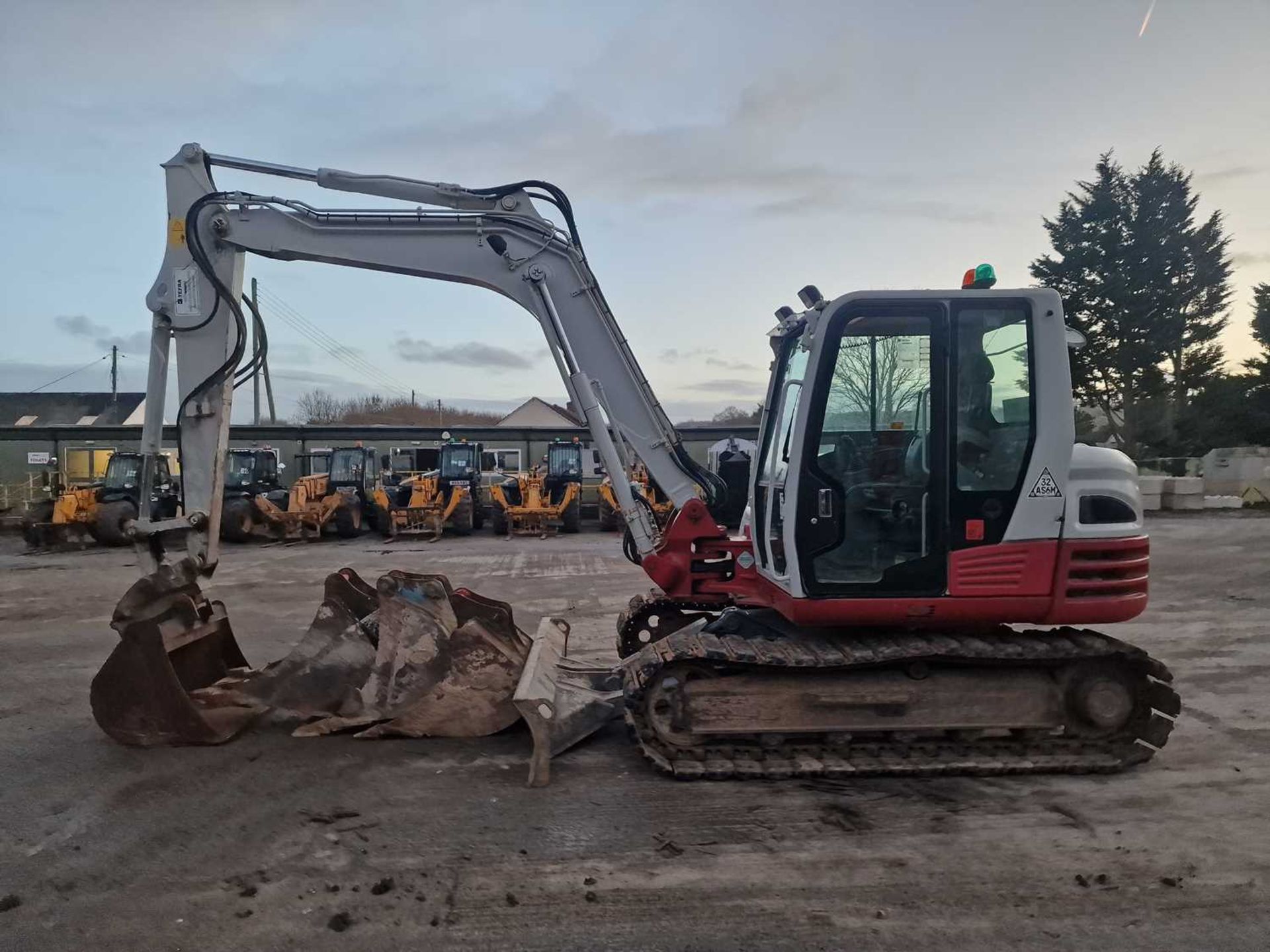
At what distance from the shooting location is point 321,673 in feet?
19.2

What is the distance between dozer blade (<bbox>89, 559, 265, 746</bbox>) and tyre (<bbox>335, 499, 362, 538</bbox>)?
16387mm

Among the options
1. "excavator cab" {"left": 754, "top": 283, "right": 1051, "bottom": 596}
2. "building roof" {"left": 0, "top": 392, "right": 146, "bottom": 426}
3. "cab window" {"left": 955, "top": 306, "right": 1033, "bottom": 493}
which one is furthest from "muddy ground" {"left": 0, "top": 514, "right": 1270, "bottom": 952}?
"building roof" {"left": 0, "top": 392, "right": 146, "bottom": 426}

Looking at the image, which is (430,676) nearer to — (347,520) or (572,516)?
(572,516)

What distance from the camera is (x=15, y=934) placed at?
3.33 m

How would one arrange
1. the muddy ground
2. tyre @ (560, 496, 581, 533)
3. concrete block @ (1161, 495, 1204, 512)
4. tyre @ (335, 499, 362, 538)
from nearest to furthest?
1. the muddy ground
2. tyre @ (335, 499, 362, 538)
3. tyre @ (560, 496, 581, 533)
4. concrete block @ (1161, 495, 1204, 512)

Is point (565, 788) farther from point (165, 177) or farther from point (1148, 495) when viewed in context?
point (1148, 495)

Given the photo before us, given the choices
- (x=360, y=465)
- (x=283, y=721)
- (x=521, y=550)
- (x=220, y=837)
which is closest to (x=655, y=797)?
(x=220, y=837)

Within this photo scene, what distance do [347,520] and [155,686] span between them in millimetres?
16875

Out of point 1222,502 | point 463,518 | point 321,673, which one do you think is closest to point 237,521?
point 463,518

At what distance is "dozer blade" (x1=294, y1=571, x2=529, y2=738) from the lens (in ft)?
17.8

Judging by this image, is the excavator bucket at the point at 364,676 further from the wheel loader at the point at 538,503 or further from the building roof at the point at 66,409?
the building roof at the point at 66,409

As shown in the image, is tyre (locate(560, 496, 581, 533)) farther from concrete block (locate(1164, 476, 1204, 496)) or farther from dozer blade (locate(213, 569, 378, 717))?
concrete block (locate(1164, 476, 1204, 496))

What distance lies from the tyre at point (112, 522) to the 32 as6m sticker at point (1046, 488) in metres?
20.9

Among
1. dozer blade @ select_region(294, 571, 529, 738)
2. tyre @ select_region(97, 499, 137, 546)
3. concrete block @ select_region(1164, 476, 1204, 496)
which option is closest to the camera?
dozer blade @ select_region(294, 571, 529, 738)
